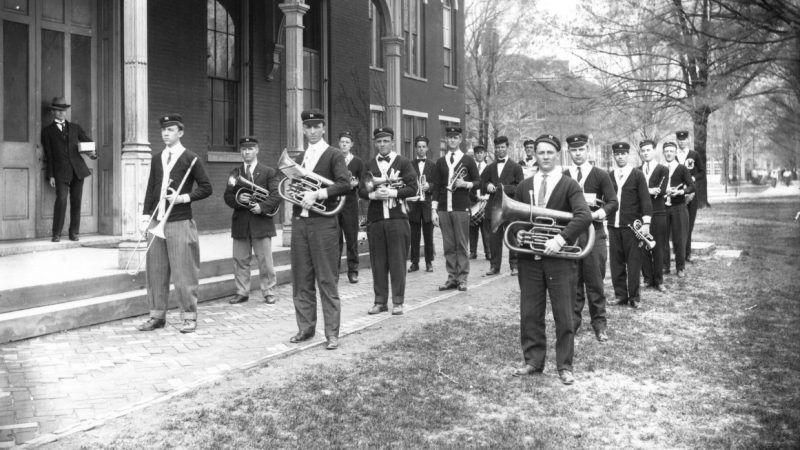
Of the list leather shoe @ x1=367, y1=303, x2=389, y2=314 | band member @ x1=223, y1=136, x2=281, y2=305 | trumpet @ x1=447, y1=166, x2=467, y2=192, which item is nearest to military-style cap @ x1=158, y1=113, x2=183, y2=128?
band member @ x1=223, y1=136, x2=281, y2=305

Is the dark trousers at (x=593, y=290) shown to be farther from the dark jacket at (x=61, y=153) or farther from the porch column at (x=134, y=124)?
the dark jacket at (x=61, y=153)

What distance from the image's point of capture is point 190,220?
893cm

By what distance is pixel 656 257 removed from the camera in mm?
12164

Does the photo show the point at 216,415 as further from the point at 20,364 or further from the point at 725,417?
the point at 725,417

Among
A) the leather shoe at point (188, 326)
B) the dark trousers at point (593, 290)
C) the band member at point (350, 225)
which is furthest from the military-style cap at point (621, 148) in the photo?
the leather shoe at point (188, 326)

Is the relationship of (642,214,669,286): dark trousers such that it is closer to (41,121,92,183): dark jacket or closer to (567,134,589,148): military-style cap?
(567,134,589,148): military-style cap

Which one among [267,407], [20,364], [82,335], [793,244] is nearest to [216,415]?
[267,407]

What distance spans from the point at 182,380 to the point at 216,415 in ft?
3.79

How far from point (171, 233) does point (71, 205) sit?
147 inches

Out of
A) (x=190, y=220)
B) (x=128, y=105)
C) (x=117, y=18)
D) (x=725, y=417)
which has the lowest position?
(x=725, y=417)

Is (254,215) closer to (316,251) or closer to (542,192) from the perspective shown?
(316,251)

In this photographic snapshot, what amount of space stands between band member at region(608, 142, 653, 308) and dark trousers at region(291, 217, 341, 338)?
4.34 m

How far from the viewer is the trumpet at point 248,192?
10664 millimetres

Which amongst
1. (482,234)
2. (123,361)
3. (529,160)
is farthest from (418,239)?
(123,361)
